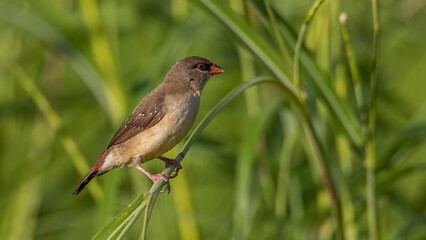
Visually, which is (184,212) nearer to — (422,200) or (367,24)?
(422,200)

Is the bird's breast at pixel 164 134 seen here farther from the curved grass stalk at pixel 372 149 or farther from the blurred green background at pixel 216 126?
the curved grass stalk at pixel 372 149

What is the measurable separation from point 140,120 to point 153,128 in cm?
7

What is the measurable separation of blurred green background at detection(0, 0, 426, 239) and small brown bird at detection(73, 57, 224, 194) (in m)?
0.08

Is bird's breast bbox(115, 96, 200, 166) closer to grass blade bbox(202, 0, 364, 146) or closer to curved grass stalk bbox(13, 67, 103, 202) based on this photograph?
grass blade bbox(202, 0, 364, 146)

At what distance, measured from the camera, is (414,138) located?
286 centimetres

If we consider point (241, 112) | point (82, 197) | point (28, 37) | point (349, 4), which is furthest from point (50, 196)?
point (349, 4)

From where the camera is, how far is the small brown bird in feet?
7.85

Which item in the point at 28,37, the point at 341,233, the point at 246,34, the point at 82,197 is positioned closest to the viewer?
the point at 246,34

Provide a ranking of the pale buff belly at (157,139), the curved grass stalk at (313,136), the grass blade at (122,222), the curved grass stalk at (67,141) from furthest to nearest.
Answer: the curved grass stalk at (67,141), the pale buff belly at (157,139), the curved grass stalk at (313,136), the grass blade at (122,222)

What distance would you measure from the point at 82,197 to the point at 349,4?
2.56m

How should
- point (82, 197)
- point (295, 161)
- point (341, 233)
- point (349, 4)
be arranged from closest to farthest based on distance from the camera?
1. point (341, 233)
2. point (295, 161)
3. point (349, 4)
4. point (82, 197)

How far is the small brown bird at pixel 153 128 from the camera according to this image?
2393 mm

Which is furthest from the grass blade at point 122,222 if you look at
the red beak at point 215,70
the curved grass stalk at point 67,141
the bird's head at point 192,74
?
the curved grass stalk at point 67,141

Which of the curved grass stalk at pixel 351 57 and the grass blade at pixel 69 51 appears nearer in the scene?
the curved grass stalk at pixel 351 57
